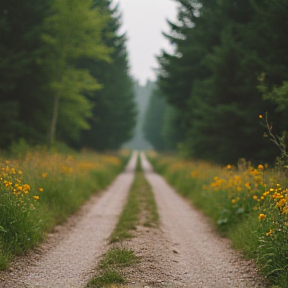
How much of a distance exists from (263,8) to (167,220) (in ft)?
23.6

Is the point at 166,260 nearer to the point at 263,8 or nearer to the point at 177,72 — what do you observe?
the point at 263,8

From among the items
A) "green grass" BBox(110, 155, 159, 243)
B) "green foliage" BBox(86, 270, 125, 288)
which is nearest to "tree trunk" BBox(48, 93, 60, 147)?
"green grass" BBox(110, 155, 159, 243)

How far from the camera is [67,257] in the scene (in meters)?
6.57

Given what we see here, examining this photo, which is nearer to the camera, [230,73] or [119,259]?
[119,259]

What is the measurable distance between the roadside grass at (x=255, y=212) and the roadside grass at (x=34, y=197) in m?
4.13

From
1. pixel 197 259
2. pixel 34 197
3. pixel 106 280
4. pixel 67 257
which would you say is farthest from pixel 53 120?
pixel 106 280

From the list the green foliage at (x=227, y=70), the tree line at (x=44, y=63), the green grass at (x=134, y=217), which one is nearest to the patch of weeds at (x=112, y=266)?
the green grass at (x=134, y=217)

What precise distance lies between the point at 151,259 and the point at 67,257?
172cm

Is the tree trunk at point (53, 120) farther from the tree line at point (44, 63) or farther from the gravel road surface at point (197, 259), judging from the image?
the gravel road surface at point (197, 259)

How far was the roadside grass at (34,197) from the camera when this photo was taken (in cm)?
630

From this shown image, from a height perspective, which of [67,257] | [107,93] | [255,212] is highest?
[107,93]

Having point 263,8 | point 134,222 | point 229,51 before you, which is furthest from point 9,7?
point 134,222

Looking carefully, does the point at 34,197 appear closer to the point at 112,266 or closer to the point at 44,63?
the point at 112,266

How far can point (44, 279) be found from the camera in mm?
5305
